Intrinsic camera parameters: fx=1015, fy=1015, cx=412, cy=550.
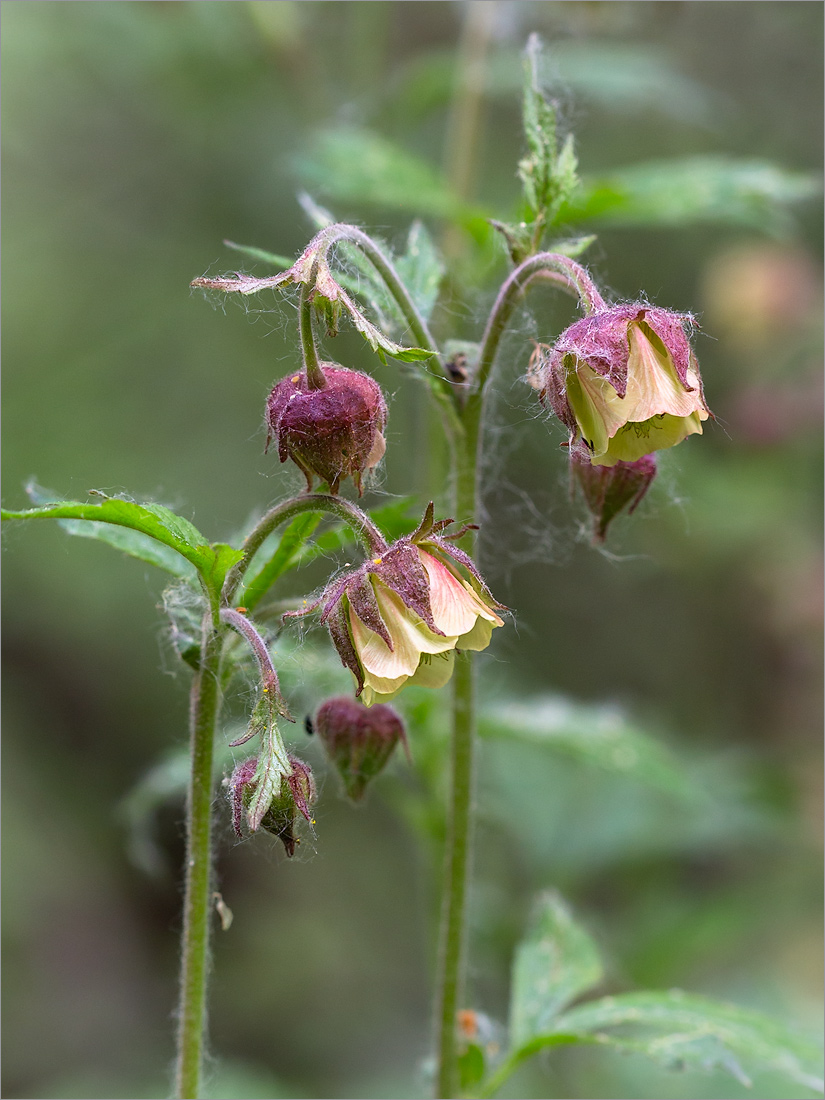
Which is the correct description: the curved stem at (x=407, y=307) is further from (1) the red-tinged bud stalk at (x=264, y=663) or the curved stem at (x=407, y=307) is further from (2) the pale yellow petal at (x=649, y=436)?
(1) the red-tinged bud stalk at (x=264, y=663)

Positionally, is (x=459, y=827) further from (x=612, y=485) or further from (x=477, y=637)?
(x=612, y=485)

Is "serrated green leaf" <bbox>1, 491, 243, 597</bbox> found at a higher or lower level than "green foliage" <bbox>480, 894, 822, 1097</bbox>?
higher

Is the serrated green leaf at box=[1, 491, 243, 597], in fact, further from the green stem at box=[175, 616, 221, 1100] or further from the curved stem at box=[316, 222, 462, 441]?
the curved stem at box=[316, 222, 462, 441]

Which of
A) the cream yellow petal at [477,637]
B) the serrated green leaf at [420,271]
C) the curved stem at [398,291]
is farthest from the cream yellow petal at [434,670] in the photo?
the serrated green leaf at [420,271]

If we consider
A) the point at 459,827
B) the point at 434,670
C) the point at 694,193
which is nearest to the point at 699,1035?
the point at 459,827

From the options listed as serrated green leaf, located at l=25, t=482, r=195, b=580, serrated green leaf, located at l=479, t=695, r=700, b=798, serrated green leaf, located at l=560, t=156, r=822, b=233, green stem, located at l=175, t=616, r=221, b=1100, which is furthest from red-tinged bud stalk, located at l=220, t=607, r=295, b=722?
serrated green leaf, located at l=560, t=156, r=822, b=233

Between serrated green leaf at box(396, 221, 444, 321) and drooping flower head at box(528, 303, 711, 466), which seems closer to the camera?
drooping flower head at box(528, 303, 711, 466)
